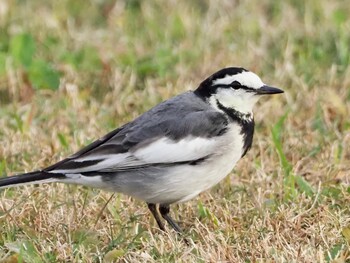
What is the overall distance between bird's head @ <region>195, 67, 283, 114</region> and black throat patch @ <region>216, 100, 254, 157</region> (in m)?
0.03

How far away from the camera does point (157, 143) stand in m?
5.65

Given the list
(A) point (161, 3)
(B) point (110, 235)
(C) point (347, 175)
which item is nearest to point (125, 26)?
(A) point (161, 3)

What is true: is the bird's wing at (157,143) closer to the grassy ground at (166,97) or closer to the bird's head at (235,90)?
the bird's head at (235,90)

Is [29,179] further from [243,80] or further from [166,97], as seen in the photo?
[166,97]

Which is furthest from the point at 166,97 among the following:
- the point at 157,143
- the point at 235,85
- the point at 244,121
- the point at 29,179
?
the point at 29,179

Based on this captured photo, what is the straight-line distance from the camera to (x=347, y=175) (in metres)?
6.34

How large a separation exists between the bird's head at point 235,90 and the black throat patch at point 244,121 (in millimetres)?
27

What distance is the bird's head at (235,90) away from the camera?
5914 millimetres

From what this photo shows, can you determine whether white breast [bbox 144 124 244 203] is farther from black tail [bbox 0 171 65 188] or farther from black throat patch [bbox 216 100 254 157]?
black tail [bbox 0 171 65 188]

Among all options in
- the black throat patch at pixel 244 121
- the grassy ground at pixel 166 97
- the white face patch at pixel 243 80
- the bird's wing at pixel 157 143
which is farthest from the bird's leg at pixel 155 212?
the white face patch at pixel 243 80

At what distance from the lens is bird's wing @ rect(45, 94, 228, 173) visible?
561 cm

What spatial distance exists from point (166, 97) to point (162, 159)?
2.10 metres

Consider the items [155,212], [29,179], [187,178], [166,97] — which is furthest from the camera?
[166,97]

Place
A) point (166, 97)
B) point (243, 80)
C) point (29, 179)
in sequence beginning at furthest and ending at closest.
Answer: point (166, 97) < point (243, 80) < point (29, 179)
